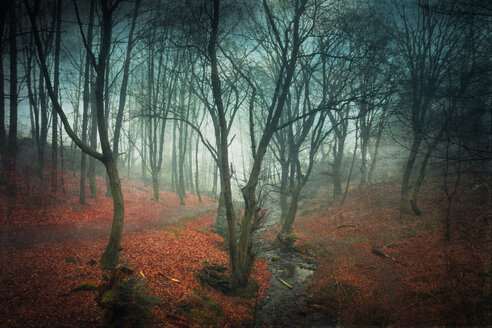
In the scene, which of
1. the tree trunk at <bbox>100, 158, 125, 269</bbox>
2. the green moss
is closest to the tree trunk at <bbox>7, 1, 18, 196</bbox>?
the tree trunk at <bbox>100, 158, 125, 269</bbox>

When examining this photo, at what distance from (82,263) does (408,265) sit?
10.1 meters

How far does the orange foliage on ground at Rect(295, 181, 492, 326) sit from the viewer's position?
182 inches

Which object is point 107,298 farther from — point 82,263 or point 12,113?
point 12,113

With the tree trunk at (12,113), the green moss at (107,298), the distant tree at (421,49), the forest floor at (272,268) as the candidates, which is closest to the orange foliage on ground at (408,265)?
the forest floor at (272,268)

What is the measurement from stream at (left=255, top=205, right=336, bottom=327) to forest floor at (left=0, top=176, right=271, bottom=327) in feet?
1.25

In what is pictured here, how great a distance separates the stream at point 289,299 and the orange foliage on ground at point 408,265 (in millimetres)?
372

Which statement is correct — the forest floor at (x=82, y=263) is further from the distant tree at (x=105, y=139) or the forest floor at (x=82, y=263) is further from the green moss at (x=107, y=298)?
the distant tree at (x=105, y=139)

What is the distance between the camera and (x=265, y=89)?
13.7m

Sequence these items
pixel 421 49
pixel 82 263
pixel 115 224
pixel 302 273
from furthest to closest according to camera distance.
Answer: pixel 421 49
pixel 302 273
pixel 115 224
pixel 82 263

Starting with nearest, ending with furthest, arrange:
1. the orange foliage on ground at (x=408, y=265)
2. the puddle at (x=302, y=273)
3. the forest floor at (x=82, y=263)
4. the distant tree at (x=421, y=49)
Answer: the forest floor at (x=82, y=263) < the orange foliage on ground at (x=408, y=265) < the puddle at (x=302, y=273) < the distant tree at (x=421, y=49)

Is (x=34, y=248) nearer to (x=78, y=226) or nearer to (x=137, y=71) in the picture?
(x=78, y=226)

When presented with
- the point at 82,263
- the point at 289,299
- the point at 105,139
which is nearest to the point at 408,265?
the point at 289,299

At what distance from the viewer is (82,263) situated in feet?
19.0

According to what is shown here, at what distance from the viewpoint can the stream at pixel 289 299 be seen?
5301 millimetres
